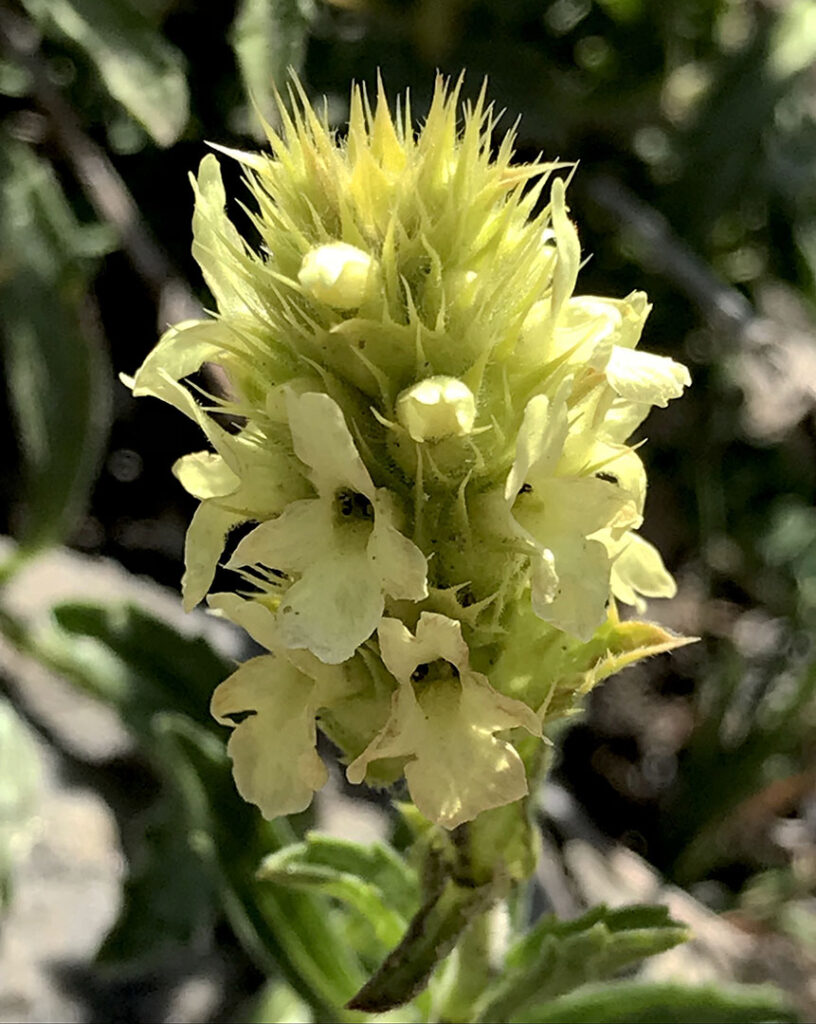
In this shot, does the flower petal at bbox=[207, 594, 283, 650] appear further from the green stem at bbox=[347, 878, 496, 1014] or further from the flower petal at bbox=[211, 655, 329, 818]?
the green stem at bbox=[347, 878, 496, 1014]

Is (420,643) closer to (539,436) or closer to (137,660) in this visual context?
(539,436)

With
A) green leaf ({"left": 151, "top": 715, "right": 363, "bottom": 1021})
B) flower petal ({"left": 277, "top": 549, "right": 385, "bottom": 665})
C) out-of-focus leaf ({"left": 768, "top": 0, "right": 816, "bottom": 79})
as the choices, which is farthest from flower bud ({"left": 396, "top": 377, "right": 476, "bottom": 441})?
out-of-focus leaf ({"left": 768, "top": 0, "right": 816, "bottom": 79})

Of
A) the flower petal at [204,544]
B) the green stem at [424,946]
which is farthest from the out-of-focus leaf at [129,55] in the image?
the green stem at [424,946]

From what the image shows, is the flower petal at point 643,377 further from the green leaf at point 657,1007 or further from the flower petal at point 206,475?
the green leaf at point 657,1007

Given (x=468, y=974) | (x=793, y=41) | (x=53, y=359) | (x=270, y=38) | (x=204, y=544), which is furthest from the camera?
(x=793, y=41)

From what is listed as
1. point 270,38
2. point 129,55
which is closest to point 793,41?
point 270,38

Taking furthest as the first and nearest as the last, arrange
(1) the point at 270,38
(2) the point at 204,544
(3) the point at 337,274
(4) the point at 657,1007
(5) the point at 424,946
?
1. (1) the point at 270,38
2. (4) the point at 657,1007
3. (5) the point at 424,946
4. (2) the point at 204,544
5. (3) the point at 337,274

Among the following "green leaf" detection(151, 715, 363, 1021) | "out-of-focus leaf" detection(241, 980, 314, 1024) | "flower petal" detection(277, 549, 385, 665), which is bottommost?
"out-of-focus leaf" detection(241, 980, 314, 1024)
